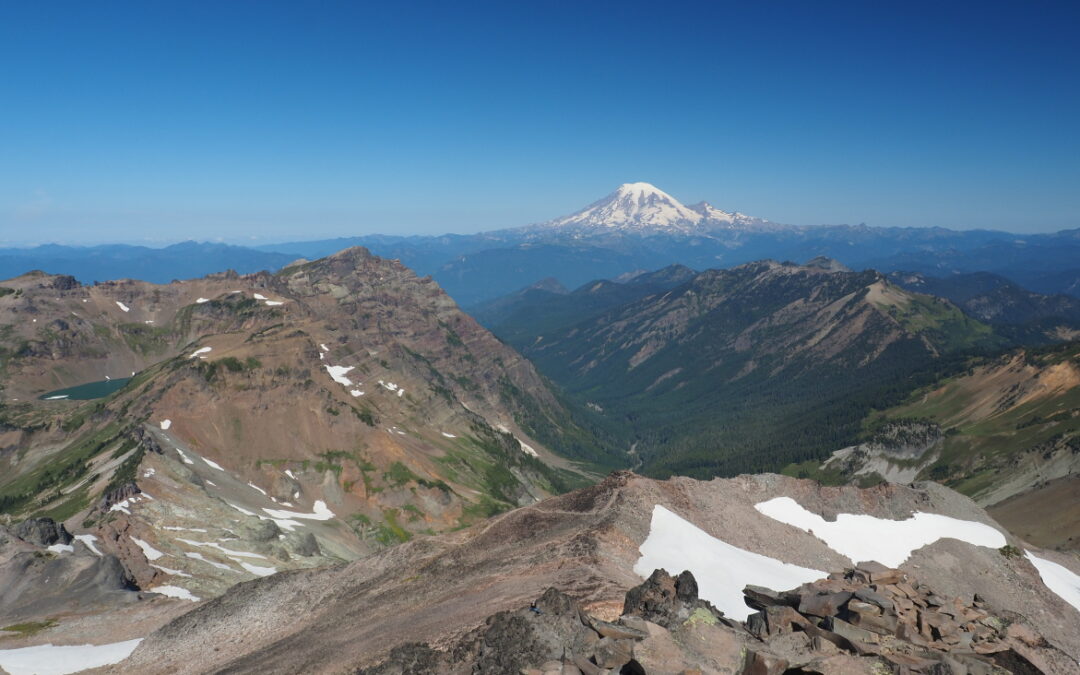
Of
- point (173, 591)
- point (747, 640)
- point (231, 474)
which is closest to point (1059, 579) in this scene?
point (747, 640)

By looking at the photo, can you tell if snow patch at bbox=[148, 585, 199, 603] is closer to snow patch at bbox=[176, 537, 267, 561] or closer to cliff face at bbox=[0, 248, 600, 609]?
cliff face at bbox=[0, 248, 600, 609]

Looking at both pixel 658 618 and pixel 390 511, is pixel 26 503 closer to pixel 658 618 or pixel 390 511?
pixel 390 511

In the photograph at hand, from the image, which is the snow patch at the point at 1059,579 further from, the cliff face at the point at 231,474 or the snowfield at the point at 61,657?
the cliff face at the point at 231,474

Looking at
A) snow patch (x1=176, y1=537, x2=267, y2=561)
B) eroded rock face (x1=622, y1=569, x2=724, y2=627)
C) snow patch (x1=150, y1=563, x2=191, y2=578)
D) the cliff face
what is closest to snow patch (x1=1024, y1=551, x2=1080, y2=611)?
eroded rock face (x1=622, y1=569, x2=724, y2=627)

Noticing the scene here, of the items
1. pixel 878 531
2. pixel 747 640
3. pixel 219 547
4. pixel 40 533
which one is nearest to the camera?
pixel 747 640

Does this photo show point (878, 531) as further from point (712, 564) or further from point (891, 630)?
point (891, 630)

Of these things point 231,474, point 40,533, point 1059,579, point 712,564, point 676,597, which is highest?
point 676,597
